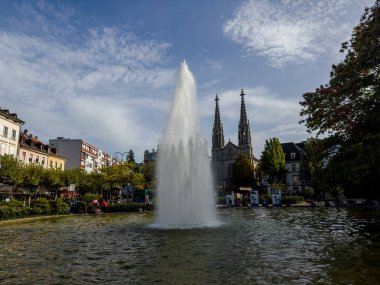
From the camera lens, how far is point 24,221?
26.7m

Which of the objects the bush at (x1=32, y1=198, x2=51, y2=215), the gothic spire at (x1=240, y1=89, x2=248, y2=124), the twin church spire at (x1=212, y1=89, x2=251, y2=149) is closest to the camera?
the bush at (x1=32, y1=198, x2=51, y2=215)

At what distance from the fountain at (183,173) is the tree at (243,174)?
7131cm

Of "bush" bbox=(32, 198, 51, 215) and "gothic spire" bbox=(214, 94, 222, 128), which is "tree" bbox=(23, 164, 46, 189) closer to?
"bush" bbox=(32, 198, 51, 215)

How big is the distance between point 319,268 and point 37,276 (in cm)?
788

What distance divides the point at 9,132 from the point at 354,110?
54593 mm

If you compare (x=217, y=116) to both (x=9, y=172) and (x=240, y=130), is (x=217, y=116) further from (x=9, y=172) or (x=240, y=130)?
(x=9, y=172)

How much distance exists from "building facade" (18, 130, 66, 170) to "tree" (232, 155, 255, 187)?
51144 millimetres

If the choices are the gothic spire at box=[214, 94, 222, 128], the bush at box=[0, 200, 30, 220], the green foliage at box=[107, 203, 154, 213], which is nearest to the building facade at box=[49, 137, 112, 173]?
the gothic spire at box=[214, 94, 222, 128]

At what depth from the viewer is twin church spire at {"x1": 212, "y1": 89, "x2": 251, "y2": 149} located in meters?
114

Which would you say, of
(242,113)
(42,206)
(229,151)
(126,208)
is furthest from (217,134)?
(42,206)

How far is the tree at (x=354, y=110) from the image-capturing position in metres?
15.0

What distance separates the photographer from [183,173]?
21641 mm

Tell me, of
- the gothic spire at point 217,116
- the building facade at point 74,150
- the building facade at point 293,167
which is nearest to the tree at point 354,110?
the building facade at point 293,167

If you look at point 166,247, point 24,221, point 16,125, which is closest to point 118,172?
point 16,125
